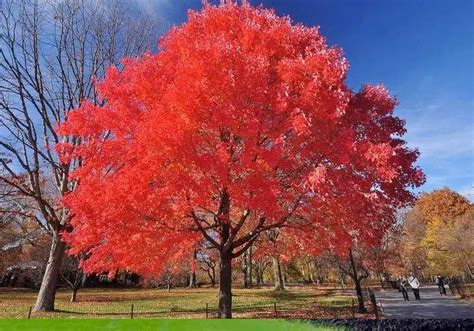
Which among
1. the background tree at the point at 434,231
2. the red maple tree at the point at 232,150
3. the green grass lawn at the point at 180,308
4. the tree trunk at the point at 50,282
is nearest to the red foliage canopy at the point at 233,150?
the red maple tree at the point at 232,150

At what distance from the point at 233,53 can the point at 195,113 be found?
2.34 m

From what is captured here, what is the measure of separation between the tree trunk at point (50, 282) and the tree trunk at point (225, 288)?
9771 mm

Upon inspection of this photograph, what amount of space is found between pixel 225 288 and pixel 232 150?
5925mm

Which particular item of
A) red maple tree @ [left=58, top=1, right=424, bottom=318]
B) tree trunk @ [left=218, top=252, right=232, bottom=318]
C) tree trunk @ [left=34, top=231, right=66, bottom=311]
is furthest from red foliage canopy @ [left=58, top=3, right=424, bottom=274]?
tree trunk @ [left=34, top=231, right=66, bottom=311]

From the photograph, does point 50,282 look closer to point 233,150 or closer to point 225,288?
point 225,288

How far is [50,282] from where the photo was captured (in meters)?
19.5

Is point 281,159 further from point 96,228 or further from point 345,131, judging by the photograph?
point 96,228

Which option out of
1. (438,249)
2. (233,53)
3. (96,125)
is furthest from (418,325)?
(438,249)

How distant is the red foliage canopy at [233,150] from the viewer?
455 inches

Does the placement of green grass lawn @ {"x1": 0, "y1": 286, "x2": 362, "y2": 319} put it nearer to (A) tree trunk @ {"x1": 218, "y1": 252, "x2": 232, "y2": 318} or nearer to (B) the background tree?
(A) tree trunk @ {"x1": 218, "y1": 252, "x2": 232, "y2": 318}

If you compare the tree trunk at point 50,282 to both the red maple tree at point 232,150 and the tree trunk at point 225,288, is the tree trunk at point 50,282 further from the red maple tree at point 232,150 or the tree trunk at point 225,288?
the tree trunk at point 225,288

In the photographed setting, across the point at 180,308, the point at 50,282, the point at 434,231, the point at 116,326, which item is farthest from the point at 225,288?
the point at 434,231

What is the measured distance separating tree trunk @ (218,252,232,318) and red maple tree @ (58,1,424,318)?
0.51 ft

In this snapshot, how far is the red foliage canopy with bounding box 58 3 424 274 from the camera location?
37.9ft
